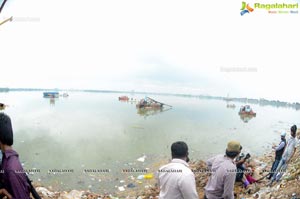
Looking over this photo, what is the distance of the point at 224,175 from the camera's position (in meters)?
2.71

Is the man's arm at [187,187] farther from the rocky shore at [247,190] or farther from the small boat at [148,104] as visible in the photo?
the small boat at [148,104]

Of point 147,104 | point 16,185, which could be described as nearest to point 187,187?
point 16,185

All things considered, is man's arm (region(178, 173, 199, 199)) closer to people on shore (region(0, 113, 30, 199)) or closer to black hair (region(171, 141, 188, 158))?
black hair (region(171, 141, 188, 158))

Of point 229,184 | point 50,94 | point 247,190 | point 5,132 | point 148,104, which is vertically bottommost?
point 247,190

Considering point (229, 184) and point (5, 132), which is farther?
point (229, 184)

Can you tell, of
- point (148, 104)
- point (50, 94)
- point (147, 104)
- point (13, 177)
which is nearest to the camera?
point (13, 177)

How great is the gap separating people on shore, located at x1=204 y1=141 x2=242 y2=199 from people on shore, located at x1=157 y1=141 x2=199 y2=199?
0.71 meters

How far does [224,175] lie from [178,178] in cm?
87

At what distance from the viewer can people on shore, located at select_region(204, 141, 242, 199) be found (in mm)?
2705

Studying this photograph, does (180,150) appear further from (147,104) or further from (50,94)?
(50,94)

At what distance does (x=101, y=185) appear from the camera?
7617 mm

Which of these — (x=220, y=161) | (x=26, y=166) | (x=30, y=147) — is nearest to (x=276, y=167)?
(x=220, y=161)

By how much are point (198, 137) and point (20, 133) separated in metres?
12.7

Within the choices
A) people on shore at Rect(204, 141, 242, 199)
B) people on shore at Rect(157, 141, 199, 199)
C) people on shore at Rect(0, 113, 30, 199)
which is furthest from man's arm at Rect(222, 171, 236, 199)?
people on shore at Rect(0, 113, 30, 199)
